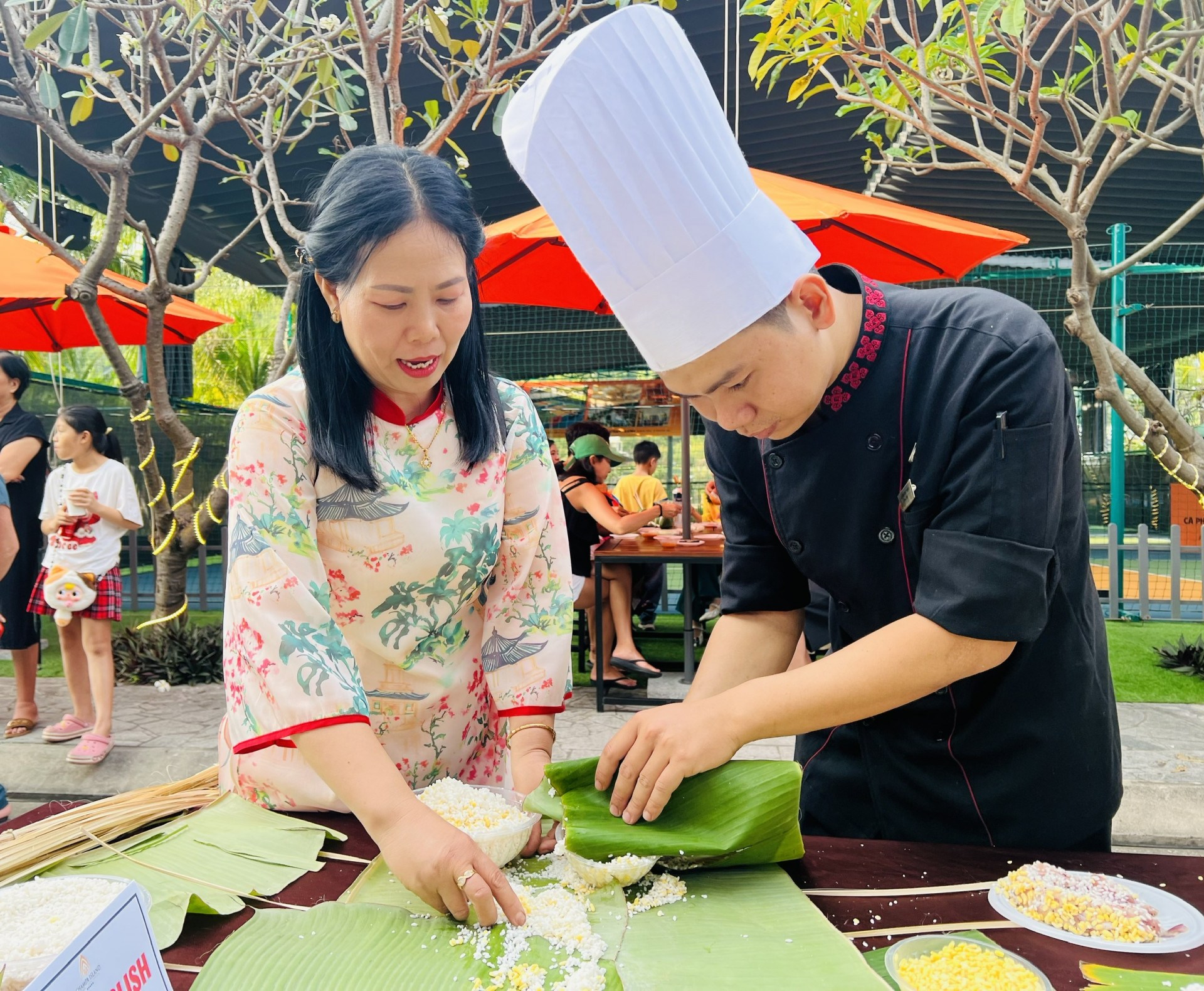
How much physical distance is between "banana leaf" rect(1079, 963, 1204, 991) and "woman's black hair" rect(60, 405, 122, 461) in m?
4.97

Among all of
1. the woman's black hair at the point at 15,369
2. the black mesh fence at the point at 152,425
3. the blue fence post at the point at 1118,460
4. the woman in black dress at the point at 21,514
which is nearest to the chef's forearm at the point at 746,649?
the woman in black dress at the point at 21,514

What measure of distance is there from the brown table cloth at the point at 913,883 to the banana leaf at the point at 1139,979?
0.01 meters

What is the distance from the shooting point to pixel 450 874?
1076 mm

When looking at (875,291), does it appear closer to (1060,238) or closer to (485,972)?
(485,972)

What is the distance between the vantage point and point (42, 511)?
16.7ft

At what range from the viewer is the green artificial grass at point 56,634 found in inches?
251

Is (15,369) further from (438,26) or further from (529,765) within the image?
(529,765)

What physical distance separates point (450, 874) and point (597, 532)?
490 cm

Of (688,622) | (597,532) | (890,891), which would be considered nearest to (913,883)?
(890,891)

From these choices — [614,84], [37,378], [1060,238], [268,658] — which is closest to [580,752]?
[268,658]

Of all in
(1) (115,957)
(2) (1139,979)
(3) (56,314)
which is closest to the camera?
(1) (115,957)

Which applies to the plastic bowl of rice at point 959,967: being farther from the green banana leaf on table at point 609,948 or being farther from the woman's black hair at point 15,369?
the woman's black hair at point 15,369

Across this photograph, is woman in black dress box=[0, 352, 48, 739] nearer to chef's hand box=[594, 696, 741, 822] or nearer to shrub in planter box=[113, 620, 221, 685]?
shrub in planter box=[113, 620, 221, 685]

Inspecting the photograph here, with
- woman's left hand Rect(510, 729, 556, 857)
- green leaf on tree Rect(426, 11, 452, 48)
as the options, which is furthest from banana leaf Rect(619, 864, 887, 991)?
green leaf on tree Rect(426, 11, 452, 48)
